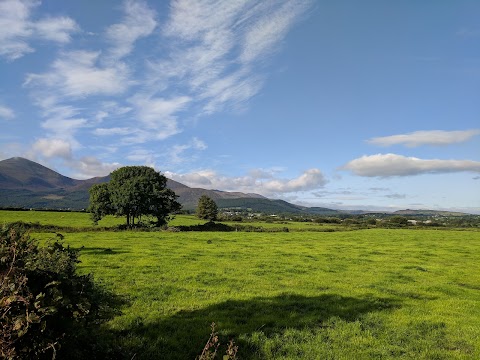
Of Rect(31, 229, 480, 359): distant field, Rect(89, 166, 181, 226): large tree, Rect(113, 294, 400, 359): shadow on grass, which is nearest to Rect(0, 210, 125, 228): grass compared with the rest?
Rect(89, 166, 181, 226): large tree

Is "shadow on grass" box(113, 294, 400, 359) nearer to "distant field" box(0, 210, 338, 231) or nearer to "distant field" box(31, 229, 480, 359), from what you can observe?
"distant field" box(31, 229, 480, 359)

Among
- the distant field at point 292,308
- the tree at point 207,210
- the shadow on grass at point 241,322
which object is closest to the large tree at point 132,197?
the tree at point 207,210

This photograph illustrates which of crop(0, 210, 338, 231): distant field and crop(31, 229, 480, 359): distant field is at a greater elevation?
crop(0, 210, 338, 231): distant field

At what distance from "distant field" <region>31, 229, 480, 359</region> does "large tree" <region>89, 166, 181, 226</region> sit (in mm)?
44450

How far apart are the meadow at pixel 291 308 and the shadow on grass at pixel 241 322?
0.04 metres

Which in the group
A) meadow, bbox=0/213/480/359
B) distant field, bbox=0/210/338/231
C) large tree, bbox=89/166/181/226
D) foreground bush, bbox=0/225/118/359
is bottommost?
meadow, bbox=0/213/480/359

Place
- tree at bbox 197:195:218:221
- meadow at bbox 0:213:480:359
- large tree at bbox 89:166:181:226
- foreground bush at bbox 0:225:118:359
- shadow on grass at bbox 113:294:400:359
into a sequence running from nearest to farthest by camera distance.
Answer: foreground bush at bbox 0:225:118:359 → shadow on grass at bbox 113:294:400:359 → meadow at bbox 0:213:480:359 → large tree at bbox 89:166:181:226 → tree at bbox 197:195:218:221

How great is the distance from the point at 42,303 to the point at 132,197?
67.2 meters

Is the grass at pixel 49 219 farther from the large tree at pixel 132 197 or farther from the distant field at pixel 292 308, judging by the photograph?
the distant field at pixel 292 308

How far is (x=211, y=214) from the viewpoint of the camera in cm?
11444

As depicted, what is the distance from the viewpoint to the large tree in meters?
70.5

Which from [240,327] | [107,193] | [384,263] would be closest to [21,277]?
[240,327]

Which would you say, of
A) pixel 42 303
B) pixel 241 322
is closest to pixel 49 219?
pixel 241 322

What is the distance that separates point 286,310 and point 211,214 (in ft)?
331
